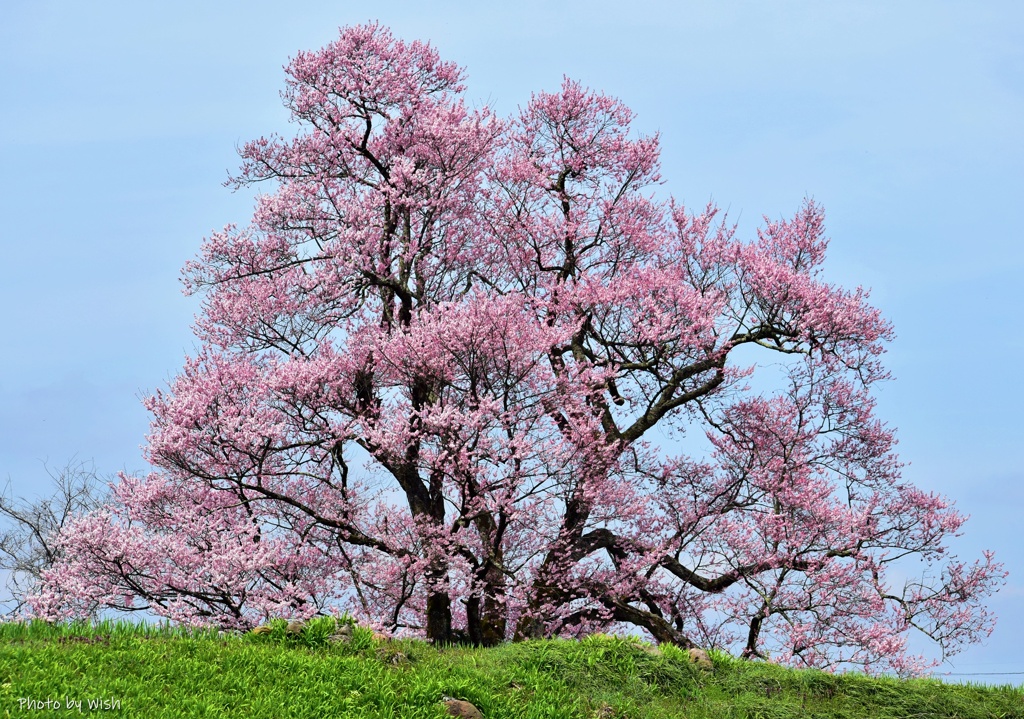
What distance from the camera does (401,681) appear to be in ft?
36.3

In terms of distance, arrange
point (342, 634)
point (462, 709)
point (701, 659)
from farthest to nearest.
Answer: point (701, 659)
point (342, 634)
point (462, 709)

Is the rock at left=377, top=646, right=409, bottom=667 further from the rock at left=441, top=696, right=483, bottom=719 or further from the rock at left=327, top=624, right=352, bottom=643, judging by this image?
the rock at left=441, top=696, right=483, bottom=719

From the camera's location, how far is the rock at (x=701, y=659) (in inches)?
509

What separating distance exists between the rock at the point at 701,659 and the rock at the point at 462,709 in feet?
12.3

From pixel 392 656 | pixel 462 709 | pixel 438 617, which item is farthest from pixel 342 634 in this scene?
pixel 438 617

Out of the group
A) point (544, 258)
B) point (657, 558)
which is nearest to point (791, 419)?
point (657, 558)

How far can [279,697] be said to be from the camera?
33.6 ft

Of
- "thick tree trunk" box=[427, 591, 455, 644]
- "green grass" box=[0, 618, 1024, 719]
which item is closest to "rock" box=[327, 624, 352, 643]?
"green grass" box=[0, 618, 1024, 719]

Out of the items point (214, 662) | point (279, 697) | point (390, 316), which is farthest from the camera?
point (390, 316)

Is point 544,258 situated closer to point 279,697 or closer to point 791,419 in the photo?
point 791,419

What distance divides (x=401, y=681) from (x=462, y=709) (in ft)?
3.29

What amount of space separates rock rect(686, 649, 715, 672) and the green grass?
4.9 inches

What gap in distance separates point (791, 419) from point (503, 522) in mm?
6716

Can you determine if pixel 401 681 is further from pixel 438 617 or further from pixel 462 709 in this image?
pixel 438 617
